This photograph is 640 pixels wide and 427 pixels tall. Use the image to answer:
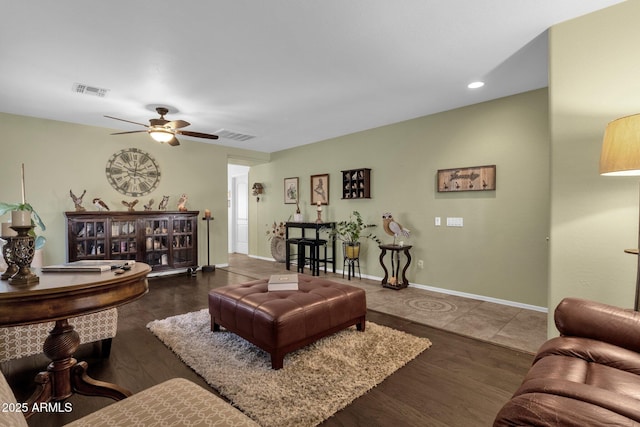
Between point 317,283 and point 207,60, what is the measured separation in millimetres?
2312

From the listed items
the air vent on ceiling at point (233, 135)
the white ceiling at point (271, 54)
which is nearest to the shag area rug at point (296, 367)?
the white ceiling at point (271, 54)

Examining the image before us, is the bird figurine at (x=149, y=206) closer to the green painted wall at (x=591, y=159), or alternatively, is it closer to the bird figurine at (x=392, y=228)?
the bird figurine at (x=392, y=228)

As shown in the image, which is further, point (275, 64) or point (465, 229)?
point (465, 229)

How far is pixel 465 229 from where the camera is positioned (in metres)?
3.99

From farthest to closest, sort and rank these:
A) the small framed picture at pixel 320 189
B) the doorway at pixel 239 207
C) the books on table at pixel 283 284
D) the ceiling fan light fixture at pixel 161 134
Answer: the doorway at pixel 239 207 → the small framed picture at pixel 320 189 → the ceiling fan light fixture at pixel 161 134 → the books on table at pixel 283 284

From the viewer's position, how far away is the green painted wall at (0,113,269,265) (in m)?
4.15

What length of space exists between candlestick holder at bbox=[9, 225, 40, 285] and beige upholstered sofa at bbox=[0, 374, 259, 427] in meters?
0.86

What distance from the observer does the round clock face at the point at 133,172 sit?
4930 millimetres

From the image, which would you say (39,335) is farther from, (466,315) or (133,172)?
(466,315)

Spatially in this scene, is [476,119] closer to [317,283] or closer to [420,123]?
[420,123]

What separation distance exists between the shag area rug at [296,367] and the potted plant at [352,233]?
1977 millimetres

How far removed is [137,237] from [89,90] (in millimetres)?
2251

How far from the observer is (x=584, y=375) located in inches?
48.1

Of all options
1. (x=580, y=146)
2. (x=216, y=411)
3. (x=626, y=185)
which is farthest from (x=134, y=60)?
(x=626, y=185)
